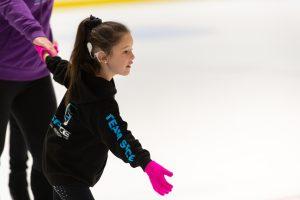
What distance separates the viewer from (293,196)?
2.33 meters

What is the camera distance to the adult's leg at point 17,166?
7.84 ft

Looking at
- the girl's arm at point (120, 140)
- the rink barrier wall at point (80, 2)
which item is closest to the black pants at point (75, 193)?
the girl's arm at point (120, 140)

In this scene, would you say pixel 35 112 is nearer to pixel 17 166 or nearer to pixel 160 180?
pixel 17 166

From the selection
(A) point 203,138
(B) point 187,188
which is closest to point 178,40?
(A) point 203,138

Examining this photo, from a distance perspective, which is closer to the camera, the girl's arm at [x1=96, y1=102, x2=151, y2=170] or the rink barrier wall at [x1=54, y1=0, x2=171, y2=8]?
the girl's arm at [x1=96, y1=102, x2=151, y2=170]

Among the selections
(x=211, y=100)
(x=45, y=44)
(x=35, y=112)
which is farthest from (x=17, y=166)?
(x=211, y=100)

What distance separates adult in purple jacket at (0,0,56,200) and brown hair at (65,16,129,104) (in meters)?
0.38

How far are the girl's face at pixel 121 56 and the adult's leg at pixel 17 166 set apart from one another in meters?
0.92

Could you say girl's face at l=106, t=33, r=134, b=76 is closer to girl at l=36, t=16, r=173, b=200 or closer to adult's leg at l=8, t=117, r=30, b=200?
girl at l=36, t=16, r=173, b=200

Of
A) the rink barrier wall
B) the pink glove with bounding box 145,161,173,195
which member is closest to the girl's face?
the pink glove with bounding box 145,161,173,195

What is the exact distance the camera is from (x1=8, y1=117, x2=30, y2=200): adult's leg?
7.84 ft

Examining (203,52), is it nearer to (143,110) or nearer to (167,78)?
(167,78)

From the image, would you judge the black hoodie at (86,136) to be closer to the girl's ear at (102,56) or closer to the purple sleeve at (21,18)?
the girl's ear at (102,56)

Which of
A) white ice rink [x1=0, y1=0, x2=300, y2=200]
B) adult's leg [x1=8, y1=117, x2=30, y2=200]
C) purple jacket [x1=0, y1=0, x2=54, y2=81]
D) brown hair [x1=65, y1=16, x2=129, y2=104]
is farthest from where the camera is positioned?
white ice rink [x1=0, y1=0, x2=300, y2=200]
